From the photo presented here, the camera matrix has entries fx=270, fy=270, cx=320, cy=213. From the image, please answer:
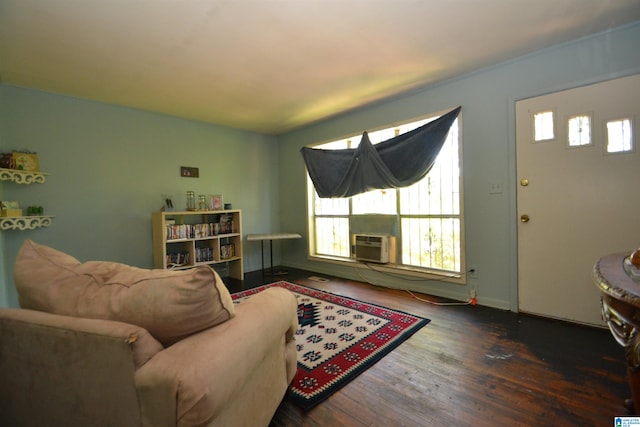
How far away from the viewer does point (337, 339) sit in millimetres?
2205

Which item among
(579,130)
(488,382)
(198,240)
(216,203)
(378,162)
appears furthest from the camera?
(216,203)

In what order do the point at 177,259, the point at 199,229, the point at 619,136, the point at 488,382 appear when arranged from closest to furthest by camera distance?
the point at 488,382
the point at 619,136
the point at 177,259
the point at 199,229

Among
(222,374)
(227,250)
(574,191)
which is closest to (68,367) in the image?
(222,374)

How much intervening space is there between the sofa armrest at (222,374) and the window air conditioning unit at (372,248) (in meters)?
2.38

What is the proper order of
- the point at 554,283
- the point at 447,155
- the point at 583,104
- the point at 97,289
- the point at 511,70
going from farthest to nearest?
the point at 447,155, the point at 511,70, the point at 554,283, the point at 583,104, the point at 97,289

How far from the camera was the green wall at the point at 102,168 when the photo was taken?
283 cm

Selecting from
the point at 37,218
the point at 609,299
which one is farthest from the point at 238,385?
the point at 37,218

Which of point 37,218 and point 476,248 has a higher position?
point 37,218

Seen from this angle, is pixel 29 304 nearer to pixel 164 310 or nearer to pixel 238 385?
pixel 164 310

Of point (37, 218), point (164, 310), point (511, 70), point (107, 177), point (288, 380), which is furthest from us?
point (107, 177)

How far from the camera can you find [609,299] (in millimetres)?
980

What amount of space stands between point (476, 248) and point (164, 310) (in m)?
2.93

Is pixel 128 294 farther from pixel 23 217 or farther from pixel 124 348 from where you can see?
pixel 23 217

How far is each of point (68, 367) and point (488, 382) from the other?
81.1 inches
